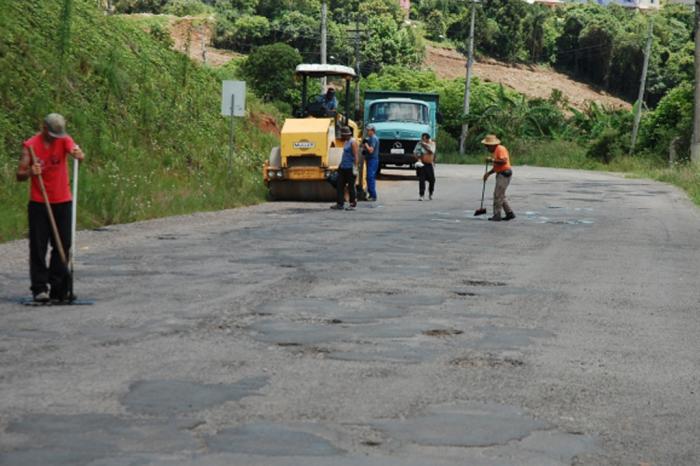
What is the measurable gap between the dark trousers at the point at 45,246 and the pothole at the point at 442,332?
3701 millimetres

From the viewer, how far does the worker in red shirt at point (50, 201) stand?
12477mm

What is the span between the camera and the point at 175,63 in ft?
131

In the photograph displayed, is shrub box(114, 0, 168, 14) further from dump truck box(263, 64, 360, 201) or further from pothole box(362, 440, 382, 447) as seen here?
pothole box(362, 440, 382, 447)

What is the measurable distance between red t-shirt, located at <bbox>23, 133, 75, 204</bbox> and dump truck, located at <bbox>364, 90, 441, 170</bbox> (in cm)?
3197

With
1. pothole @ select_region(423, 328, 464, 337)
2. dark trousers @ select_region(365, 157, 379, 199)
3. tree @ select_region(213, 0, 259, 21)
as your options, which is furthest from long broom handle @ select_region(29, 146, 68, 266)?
tree @ select_region(213, 0, 259, 21)

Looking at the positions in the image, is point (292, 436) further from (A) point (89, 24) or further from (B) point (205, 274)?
(A) point (89, 24)

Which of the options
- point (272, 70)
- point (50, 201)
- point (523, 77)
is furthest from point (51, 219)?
point (523, 77)

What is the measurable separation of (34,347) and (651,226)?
687 inches

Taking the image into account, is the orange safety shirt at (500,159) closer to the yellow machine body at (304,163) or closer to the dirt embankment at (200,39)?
the yellow machine body at (304,163)

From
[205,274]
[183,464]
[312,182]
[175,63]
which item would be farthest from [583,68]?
[183,464]

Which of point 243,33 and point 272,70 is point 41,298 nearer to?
point 272,70

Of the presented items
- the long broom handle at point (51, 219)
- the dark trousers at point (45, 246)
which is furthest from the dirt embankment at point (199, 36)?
the long broom handle at point (51, 219)

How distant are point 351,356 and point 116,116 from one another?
22.6 meters

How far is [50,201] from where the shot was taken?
41.4 feet
